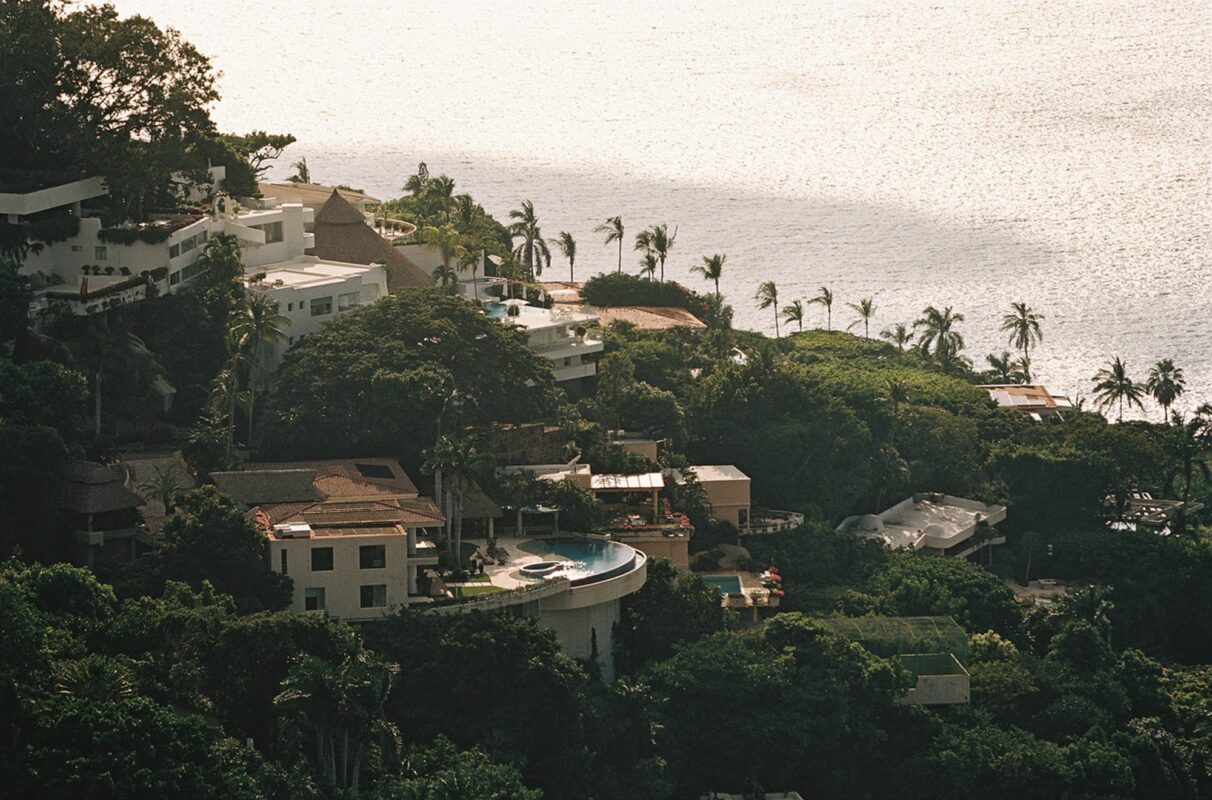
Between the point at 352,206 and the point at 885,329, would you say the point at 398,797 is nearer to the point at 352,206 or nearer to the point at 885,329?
the point at 352,206

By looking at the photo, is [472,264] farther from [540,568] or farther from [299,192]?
[540,568]

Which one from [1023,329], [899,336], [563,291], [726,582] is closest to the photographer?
[726,582]

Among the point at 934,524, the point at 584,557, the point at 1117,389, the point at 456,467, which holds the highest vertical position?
the point at 456,467

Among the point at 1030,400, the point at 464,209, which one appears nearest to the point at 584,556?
the point at 464,209

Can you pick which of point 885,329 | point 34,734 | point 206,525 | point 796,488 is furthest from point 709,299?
point 34,734

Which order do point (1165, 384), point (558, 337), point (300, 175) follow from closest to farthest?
point (558, 337) → point (1165, 384) → point (300, 175)

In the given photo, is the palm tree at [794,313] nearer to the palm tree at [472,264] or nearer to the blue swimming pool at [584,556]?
the palm tree at [472,264]

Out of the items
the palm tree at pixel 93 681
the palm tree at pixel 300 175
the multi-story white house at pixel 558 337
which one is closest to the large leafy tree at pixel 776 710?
the palm tree at pixel 93 681

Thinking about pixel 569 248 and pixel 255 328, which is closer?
pixel 255 328
